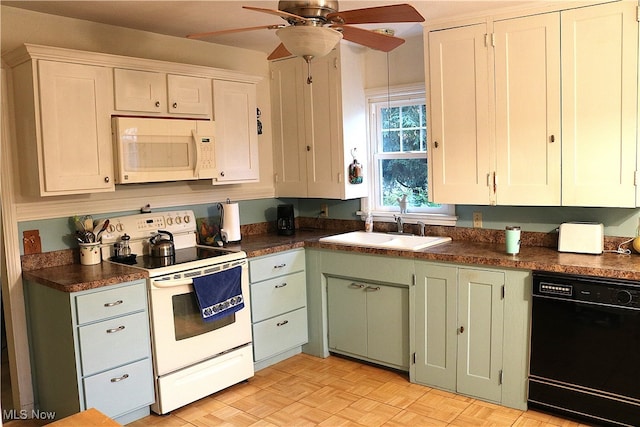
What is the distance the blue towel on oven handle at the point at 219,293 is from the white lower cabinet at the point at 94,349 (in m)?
0.32

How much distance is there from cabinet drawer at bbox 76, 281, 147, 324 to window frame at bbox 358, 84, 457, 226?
1910 millimetres

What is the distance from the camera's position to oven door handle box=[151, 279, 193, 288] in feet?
9.85

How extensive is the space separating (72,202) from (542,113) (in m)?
2.83

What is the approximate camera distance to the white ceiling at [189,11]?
2.99 meters

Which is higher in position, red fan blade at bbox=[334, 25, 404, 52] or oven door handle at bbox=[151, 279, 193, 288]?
red fan blade at bbox=[334, 25, 404, 52]

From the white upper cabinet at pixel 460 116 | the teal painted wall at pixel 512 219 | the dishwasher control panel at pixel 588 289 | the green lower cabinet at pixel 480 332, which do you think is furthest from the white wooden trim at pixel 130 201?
the dishwasher control panel at pixel 588 289

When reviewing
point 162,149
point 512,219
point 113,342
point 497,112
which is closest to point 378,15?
point 497,112

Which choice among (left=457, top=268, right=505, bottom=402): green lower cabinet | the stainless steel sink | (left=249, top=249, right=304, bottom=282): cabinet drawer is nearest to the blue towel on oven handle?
(left=249, top=249, right=304, bottom=282): cabinet drawer

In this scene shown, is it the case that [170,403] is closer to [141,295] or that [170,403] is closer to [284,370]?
[141,295]

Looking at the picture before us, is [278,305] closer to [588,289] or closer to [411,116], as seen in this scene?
[411,116]

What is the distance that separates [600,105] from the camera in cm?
292

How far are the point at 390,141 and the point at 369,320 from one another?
4.58 feet

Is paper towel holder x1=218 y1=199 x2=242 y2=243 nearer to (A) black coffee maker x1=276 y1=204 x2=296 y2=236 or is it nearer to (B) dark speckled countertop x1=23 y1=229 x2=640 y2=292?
(B) dark speckled countertop x1=23 y1=229 x2=640 y2=292

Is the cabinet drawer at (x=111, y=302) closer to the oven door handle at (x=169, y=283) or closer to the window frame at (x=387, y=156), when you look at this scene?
the oven door handle at (x=169, y=283)
